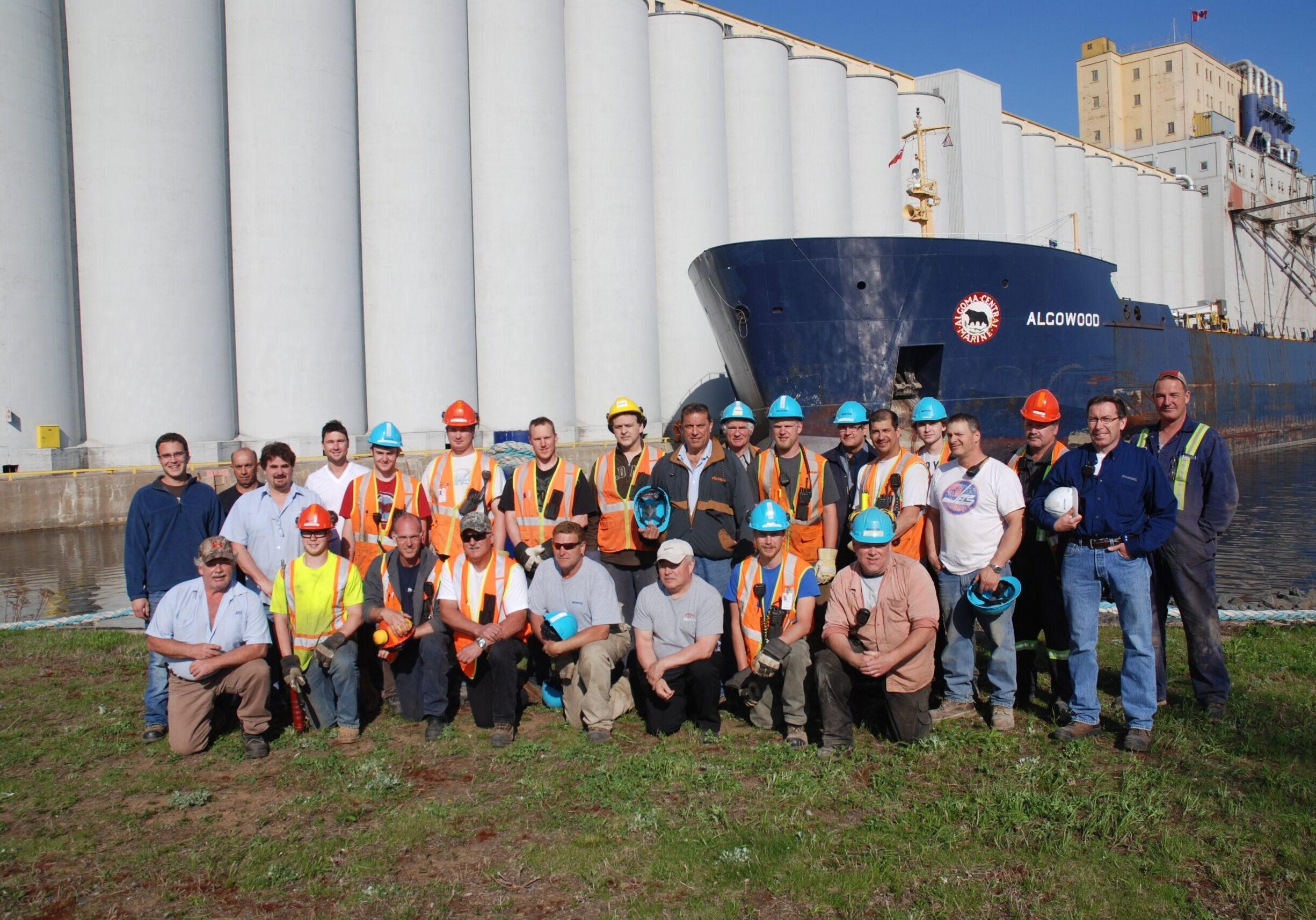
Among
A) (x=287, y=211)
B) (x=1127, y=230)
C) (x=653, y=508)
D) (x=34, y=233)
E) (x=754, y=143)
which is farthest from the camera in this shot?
(x=1127, y=230)

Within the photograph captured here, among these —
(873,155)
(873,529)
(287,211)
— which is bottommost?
(873,529)

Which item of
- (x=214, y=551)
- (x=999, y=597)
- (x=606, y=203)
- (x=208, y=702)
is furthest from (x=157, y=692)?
(x=606, y=203)

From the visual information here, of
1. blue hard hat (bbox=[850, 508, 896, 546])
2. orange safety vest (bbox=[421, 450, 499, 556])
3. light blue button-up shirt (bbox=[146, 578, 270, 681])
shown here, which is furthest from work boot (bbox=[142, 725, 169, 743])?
blue hard hat (bbox=[850, 508, 896, 546])

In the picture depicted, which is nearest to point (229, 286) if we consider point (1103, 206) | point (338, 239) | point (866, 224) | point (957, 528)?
point (338, 239)

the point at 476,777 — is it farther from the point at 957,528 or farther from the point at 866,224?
the point at 866,224

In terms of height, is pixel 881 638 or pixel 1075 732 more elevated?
pixel 881 638

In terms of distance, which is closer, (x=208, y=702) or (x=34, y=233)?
(x=208, y=702)

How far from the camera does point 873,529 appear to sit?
14.9ft

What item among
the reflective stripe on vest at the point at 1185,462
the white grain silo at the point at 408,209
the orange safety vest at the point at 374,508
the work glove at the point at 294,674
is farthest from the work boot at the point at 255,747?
the white grain silo at the point at 408,209

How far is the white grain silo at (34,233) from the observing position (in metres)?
16.2

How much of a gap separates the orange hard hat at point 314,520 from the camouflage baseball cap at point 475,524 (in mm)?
738

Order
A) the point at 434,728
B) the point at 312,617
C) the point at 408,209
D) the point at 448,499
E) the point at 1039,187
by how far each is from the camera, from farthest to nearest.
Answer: the point at 1039,187 < the point at 408,209 < the point at 448,499 < the point at 312,617 < the point at 434,728

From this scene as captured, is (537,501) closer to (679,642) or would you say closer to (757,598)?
(679,642)

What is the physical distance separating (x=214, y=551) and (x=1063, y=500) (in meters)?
4.37
